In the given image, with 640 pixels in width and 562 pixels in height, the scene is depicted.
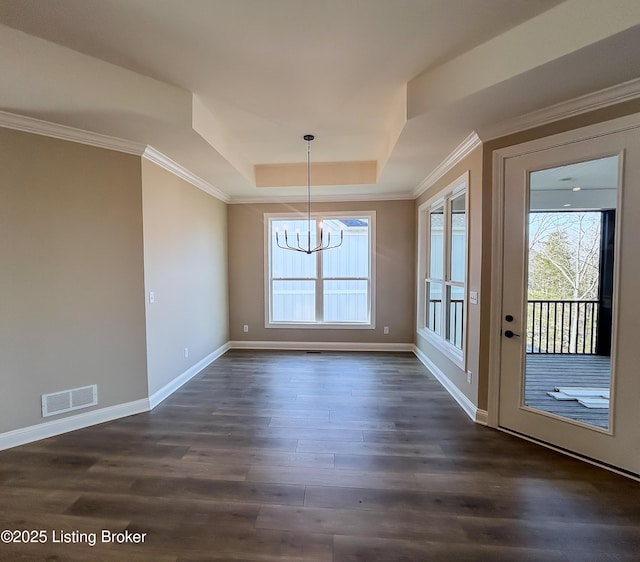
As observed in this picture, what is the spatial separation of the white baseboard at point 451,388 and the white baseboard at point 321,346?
0.48 m

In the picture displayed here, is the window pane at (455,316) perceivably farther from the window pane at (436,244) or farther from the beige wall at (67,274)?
the beige wall at (67,274)

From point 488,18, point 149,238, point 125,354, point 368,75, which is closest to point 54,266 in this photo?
point 149,238

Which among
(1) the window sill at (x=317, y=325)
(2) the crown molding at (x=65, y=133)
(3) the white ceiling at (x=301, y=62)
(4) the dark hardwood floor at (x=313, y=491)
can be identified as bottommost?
(4) the dark hardwood floor at (x=313, y=491)

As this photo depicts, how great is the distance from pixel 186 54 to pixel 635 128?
9.92 ft

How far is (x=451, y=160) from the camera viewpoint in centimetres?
340

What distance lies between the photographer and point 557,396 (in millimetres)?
2502

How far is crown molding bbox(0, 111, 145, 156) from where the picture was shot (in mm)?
2377

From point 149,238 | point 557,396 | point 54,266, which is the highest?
point 149,238

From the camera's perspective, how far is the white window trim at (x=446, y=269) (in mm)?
3158

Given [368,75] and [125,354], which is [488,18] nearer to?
[368,75]

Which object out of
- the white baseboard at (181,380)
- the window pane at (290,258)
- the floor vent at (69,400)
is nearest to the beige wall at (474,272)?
the window pane at (290,258)

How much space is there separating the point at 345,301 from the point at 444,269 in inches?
76.7

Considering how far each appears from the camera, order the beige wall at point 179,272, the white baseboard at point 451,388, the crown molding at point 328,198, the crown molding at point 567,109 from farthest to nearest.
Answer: the crown molding at point 328,198 → the beige wall at point 179,272 → the white baseboard at point 451,388 → the crown molding at point 567,109

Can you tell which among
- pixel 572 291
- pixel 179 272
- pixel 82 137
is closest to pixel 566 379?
pixel 572 291
